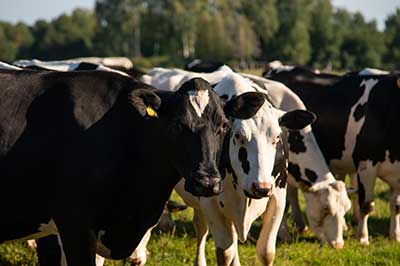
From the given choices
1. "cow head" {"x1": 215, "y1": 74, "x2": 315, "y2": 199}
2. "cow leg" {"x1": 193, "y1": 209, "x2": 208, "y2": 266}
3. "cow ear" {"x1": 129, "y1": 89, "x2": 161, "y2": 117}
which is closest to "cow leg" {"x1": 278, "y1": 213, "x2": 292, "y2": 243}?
"cow leg" {"x1": 193, "y1": 209, "x2": 208, "y2": 266}

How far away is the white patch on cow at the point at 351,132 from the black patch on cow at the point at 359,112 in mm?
38

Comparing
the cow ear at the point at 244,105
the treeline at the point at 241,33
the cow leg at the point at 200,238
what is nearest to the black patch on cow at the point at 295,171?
the cow leg at the point at 200,238

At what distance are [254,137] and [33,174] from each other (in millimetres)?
1887

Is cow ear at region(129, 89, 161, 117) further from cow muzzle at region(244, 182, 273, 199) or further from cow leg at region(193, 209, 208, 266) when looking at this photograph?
cow leg at region(193, 209, 208, 266)

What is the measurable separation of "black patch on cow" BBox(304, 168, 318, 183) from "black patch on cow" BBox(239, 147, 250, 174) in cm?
255

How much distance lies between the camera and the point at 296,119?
21.0 feet

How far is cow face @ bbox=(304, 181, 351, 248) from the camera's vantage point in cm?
816

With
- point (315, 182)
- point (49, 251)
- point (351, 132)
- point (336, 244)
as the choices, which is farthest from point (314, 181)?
point (49, 251)

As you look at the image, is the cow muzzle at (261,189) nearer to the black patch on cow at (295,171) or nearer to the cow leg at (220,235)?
the cow leg at (220,235)

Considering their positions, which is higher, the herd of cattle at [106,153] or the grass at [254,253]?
the herd of cattle at [106,153]

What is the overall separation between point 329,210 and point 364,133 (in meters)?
1.81

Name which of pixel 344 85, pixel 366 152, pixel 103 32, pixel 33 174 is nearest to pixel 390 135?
pixel 366 152

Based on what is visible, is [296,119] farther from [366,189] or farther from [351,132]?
[351,132]

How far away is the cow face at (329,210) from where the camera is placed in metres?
8.16
